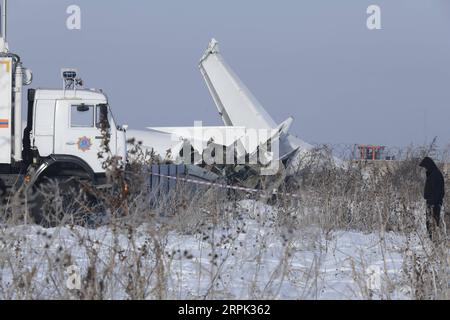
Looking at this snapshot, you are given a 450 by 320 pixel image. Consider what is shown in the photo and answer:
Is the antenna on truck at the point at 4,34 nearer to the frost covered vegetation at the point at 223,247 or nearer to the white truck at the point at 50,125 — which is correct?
the white truck at the point at 50,125

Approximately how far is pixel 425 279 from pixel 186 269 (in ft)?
9.08

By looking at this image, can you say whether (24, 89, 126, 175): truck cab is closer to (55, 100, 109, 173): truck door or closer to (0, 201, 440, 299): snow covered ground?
(55, 100, 109, 173): truck door

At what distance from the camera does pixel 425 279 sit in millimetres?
7387

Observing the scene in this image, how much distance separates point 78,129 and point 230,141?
→ 9047mm

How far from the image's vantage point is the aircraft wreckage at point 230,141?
820 inches

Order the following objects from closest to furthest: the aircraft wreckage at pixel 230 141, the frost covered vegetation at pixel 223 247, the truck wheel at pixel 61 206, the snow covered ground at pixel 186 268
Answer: the snow covered ground at pixel 186 268
the frost covered vegetation at pixel 223 247
the truck wheel at pixel 61 206
the aircraft wreckage at pixel 230 141

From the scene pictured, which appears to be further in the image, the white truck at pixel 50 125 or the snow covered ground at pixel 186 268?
the white truck at pixel 50 125

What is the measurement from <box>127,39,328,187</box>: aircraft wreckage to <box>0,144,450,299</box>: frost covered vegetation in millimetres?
3449

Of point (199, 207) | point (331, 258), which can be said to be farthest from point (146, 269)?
point (199, 207)

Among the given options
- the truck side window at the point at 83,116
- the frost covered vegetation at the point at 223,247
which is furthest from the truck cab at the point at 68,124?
the frost covered vegetation at the point at 223,247

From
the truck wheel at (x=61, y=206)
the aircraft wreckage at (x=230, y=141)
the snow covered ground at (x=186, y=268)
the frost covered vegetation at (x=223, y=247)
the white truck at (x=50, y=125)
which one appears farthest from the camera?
the aircraft wreckage at (x=230, y=141)

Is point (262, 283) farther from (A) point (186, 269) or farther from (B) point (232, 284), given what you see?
(A) point (186, 269)

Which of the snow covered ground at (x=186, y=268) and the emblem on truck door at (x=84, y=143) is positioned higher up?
the emblem on truck door at (x=84, y=143)

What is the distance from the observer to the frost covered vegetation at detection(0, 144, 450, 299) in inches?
253
